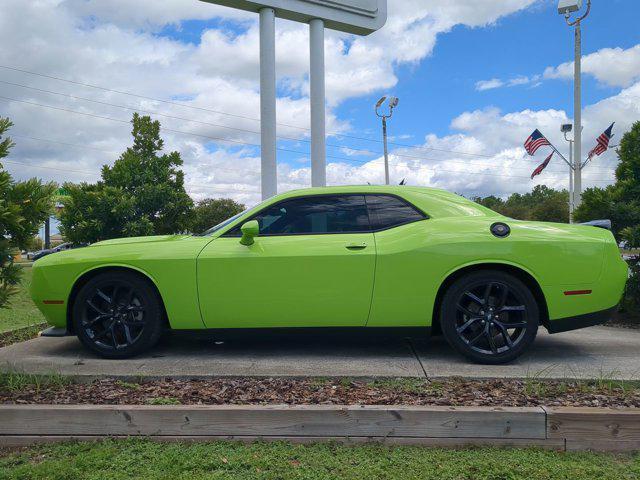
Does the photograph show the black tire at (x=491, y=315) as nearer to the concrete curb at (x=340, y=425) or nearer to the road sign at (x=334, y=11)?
the concrete curb at (x=340, y=425)

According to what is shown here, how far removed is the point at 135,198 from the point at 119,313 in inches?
334

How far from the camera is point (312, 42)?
54.6 feet

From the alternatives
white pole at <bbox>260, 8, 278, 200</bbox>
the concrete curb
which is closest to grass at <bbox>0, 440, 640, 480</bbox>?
the concrete curb

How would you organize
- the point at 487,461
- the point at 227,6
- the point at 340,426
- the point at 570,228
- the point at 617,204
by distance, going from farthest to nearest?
the point at 227,6, the point at 617,204, the point at 570,228, the point at 340,426, the point at 487,461

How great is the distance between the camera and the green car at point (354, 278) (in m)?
4.04

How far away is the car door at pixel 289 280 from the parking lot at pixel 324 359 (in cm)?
22

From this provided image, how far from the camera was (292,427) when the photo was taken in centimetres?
285

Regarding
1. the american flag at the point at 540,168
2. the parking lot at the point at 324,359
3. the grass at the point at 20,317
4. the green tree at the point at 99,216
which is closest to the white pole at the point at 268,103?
the green tree at the point at 99,216

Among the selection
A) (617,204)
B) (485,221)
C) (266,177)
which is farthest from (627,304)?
(266,177)

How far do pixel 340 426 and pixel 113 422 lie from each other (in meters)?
1.30

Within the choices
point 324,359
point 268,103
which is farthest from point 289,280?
point 268,103

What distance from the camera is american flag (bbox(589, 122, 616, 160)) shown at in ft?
74.2

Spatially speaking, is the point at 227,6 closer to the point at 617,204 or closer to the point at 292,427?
the point at 617,204

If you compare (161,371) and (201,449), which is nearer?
(201,449)
